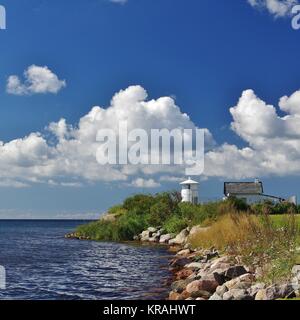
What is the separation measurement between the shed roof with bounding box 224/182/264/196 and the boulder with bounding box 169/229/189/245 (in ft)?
79.8

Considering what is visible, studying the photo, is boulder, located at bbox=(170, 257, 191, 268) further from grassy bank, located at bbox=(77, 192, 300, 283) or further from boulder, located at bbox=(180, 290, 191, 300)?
boulder, located at bbox=(180, 290, 191, 300)

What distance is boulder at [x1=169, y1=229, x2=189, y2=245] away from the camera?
37625 millimetres

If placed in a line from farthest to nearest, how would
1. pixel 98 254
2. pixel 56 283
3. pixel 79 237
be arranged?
1. pixel 79 237
2. pixel 98 254
3. pixel 56 283

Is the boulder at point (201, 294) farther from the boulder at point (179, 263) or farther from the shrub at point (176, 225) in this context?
the shrub at point (176, 225)

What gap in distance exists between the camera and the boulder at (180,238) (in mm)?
37625

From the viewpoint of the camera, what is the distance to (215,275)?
15961 millimetres

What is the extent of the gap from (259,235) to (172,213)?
3186cm

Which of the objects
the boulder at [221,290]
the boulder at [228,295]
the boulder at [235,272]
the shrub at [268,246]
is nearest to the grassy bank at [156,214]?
the shrub at [268,246]

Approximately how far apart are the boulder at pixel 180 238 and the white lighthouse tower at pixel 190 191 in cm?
1248

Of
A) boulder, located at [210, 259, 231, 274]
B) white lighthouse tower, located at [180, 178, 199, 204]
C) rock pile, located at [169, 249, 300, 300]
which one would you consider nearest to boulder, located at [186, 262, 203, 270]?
rock pile, located at [169, 249, 300, 300]

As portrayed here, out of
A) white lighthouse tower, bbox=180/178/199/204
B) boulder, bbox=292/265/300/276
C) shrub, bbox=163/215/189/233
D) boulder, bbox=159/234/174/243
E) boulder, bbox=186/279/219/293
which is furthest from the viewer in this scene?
white lighthouse tower, bbox=180/178/199/204

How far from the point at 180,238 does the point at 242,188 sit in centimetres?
2682
